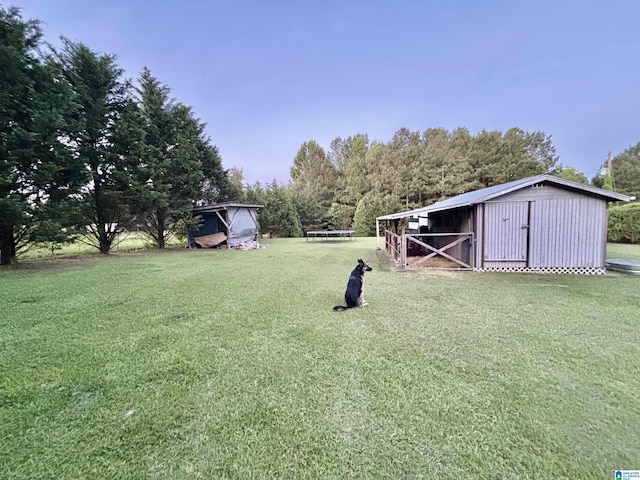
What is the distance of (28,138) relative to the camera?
735 cm

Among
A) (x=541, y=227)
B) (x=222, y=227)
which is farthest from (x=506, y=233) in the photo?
(x=222, y=227)

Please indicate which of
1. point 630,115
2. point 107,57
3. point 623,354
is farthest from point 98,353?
point 630,115

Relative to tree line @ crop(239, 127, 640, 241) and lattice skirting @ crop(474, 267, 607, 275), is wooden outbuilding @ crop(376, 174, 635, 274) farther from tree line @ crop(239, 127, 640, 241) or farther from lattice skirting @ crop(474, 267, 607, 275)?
tree line @ crop(239, 127, 640, 241)

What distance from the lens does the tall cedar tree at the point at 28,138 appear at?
7430 mm

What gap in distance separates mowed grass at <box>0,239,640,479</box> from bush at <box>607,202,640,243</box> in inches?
512

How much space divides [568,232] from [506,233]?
4.71 feet

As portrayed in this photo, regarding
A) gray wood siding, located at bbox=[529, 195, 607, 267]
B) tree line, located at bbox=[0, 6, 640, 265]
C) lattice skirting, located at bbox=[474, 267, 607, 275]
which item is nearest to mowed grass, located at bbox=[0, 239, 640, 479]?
lattice skirting, located at bbox=[474, 267, 607, 275]

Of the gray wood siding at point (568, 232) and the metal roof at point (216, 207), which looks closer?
the gray wood siding at point (568, 232)

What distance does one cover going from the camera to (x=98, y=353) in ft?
9.57

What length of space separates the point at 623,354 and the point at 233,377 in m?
3.97

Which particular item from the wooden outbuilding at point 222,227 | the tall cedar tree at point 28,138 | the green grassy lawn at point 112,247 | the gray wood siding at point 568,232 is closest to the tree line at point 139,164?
the tall cedar tree at point 28,138

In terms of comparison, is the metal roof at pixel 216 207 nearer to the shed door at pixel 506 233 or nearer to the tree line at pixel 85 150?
the tree line at pixel 85 150

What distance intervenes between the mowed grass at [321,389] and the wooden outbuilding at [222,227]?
1070 centimetres

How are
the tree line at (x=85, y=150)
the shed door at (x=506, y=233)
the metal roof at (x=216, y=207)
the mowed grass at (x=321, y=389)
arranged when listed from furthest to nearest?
the metal roof at (x=216, y=207) < the tree line at (x=85, y=150) < the shed door at (x=506, y=233) < the mowed grass at (x=321, y=389)
